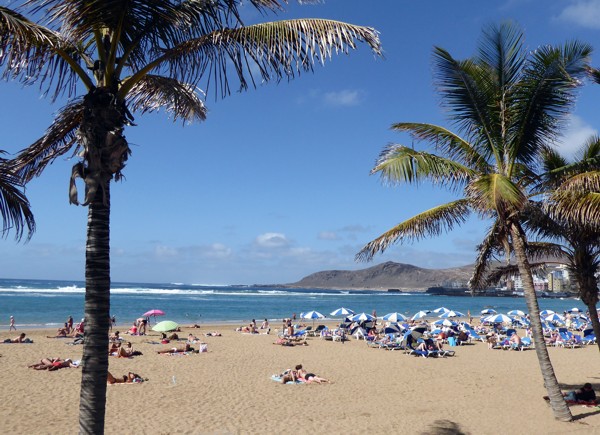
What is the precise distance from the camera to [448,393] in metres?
12.1

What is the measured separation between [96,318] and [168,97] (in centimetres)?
319

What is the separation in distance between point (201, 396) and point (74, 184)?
9000mm

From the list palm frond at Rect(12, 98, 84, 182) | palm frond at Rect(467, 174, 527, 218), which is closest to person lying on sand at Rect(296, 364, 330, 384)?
palm frond at Rect(467, 174, 527, 218)

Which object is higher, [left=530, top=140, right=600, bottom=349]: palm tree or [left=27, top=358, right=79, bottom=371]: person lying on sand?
[left=530, top=140, right=600, bottom=349]: palm tree

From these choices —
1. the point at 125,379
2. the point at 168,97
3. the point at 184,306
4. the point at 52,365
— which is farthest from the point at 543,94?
the point at 184,306

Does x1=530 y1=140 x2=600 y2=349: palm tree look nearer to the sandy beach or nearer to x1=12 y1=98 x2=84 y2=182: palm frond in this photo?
the sandy beach

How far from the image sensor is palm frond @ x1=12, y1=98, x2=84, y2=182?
5.24 meters

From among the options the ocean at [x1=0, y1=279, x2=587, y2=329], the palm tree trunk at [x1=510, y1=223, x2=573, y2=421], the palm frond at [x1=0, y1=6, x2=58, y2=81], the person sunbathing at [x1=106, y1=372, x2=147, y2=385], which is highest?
the palm frond at [x1=0, y1=6, x2=58, y2=81]

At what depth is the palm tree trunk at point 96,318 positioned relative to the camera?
3.76 metres

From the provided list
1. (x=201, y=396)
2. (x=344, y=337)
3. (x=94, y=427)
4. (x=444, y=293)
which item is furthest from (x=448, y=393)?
(x=444, y=293)

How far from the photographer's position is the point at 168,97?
602 cm

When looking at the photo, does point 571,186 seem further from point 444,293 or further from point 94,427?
point 444,293

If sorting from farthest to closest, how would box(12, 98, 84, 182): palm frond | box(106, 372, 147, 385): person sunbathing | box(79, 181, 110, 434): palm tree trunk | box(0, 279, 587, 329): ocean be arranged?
box(0, 279, 587, 329): ocean → box(106, 372, 147, 385): person sunbathing → box(12, 98, 84, 182): palm frond → box(79, 181, 110, 434): palm tree trunk

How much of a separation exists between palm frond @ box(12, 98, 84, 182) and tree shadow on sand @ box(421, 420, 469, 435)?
737 cm
